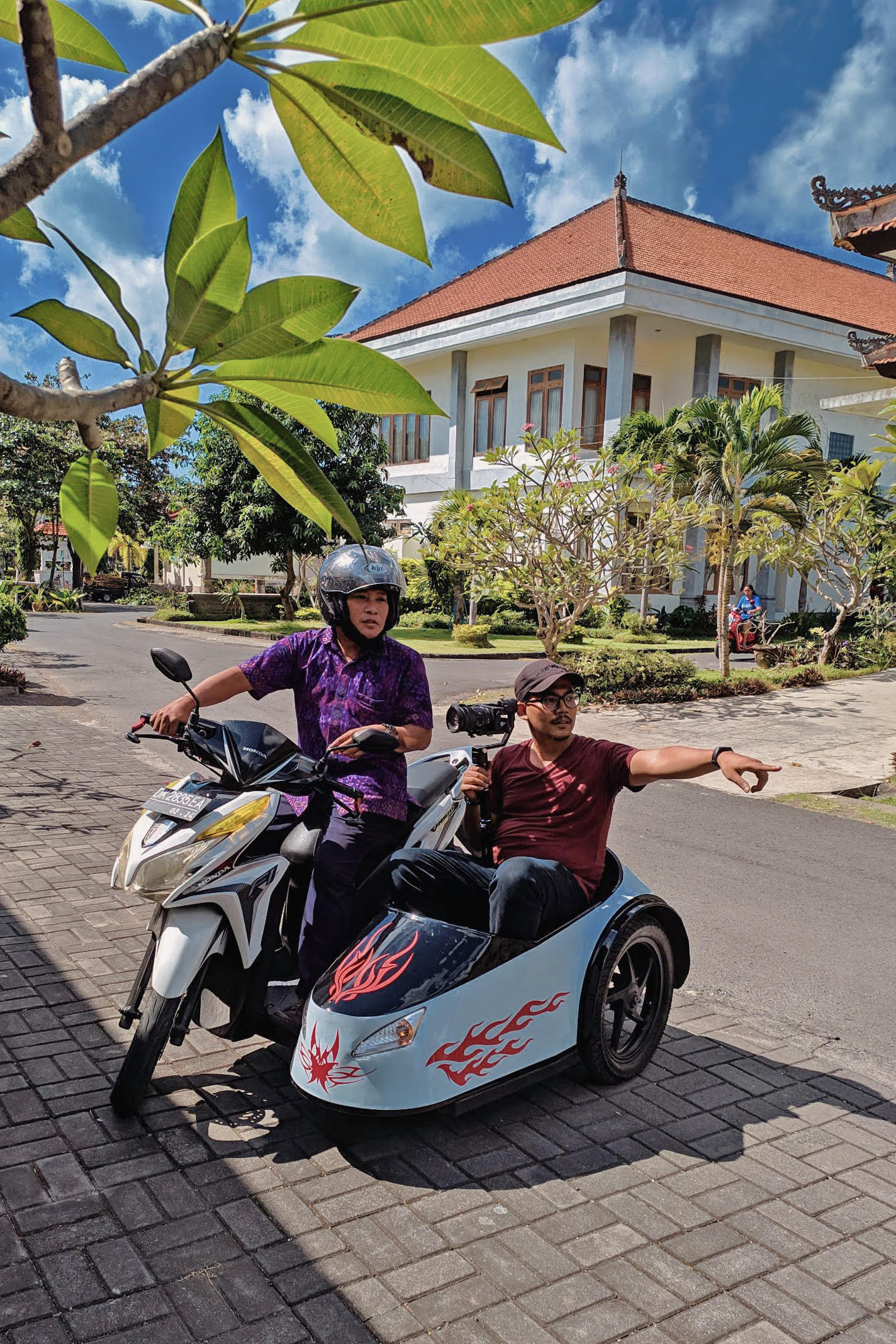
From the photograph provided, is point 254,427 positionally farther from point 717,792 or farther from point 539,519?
point 539,519

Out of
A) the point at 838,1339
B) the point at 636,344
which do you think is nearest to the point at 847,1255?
the point at 838,1339

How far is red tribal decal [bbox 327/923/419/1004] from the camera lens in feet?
9.91

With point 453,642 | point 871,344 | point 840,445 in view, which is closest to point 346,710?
point 871,344

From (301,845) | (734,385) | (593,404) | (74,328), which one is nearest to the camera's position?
(74,328)

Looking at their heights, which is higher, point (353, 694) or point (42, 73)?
point (42, 73)

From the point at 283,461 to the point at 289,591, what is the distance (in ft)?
94.2

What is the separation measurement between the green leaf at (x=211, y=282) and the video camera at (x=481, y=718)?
2664 mm

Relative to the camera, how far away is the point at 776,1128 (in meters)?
3.42

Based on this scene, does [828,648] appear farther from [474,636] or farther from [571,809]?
[571,809]

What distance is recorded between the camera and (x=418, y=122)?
3.32 ft

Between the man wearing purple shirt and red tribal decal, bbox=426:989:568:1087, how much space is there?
1.83 feet

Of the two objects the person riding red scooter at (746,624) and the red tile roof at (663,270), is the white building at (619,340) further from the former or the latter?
the person riding red scooter at (746,624)

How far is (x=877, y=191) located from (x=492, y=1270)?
1422cm

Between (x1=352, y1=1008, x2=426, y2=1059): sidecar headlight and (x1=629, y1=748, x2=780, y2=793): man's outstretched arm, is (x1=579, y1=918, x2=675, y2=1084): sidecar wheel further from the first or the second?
(x1=352, y1=1008, x2=426, y2=1059): sidecar headlight
